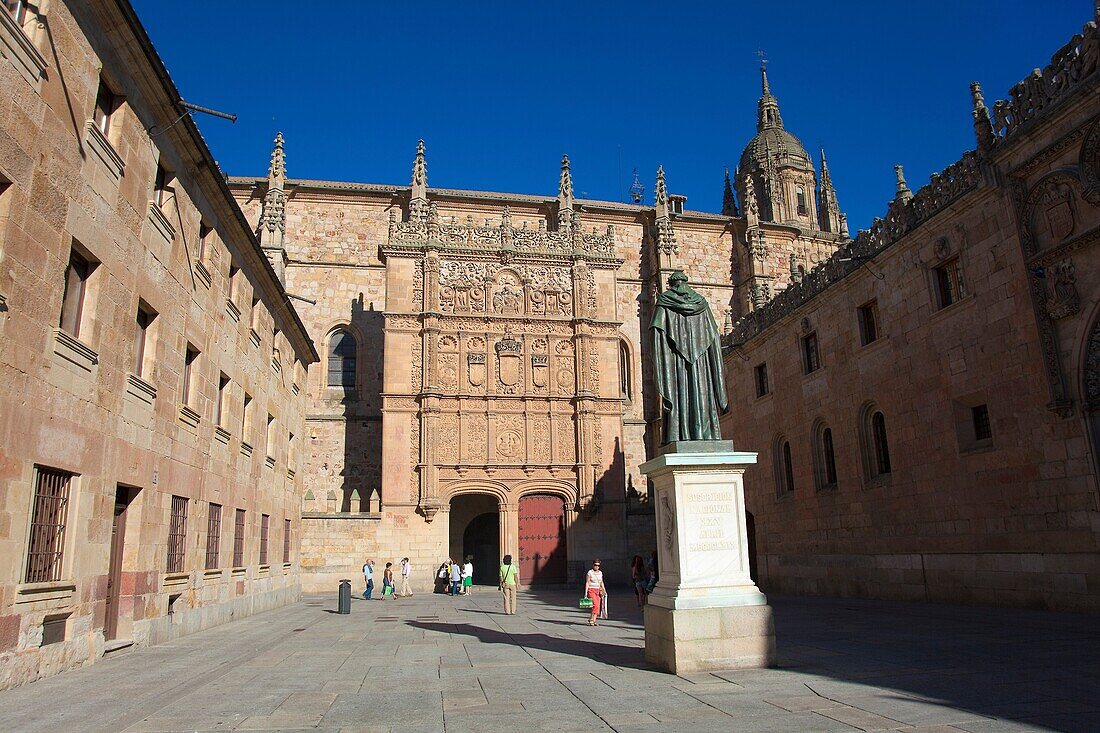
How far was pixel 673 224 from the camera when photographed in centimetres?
4197

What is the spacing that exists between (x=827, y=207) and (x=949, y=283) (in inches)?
1310

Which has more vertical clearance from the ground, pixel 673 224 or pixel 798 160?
pixel 798 160

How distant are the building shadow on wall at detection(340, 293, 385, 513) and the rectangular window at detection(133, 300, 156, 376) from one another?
19360 millimetres

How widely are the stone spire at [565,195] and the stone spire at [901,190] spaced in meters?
19.6

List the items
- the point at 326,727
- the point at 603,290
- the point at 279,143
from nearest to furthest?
the point at 326,727 → the point at 603,290 → the point at 279,143

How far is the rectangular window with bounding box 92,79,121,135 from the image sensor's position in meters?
11.1

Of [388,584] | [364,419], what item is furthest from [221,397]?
[364,419]

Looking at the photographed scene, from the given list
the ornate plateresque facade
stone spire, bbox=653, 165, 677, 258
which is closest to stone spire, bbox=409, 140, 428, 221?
the ornate plateresque facade

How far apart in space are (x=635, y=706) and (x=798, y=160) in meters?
47.8

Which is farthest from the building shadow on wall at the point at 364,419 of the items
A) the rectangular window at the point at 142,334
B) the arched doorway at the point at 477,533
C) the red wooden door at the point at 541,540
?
the rectangular window at the point at 142,334

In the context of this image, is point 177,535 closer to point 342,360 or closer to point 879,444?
point 879,444

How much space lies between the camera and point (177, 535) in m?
14.5

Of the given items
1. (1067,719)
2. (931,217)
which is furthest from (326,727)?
(931,217)

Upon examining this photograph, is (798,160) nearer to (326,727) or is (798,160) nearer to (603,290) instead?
(603,290)
